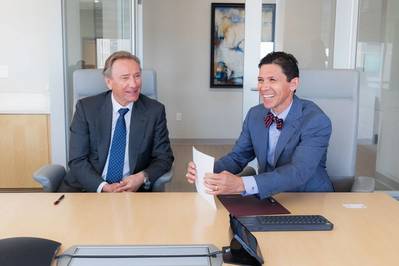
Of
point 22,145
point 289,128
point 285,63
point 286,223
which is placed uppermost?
point 285,63

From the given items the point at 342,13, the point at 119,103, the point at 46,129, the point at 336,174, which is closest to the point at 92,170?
the point at 119,103

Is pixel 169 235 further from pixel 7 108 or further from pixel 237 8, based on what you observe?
pixel 237 8

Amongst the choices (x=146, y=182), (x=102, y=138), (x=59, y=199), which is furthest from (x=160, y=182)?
(x=59, y=199)

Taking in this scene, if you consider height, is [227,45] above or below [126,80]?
above

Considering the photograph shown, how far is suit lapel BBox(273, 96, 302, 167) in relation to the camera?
199cm

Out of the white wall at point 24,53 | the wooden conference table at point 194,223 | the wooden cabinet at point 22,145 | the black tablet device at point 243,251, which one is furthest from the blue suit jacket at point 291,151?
the white wall at point 24,53

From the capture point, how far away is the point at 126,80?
7.84ft

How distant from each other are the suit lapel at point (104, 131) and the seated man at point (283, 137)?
0.66m

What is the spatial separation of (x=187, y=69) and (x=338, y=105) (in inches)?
180

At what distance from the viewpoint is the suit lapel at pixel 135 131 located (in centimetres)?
246

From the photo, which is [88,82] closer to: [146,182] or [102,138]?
[102,138]

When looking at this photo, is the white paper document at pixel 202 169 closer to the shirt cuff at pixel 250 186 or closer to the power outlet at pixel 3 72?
the shirt cuff at pixel 250 186

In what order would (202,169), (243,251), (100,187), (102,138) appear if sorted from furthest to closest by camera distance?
(102,138), (100,187), (202,169), (243,251)

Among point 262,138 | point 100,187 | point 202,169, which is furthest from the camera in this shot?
point 100,187
